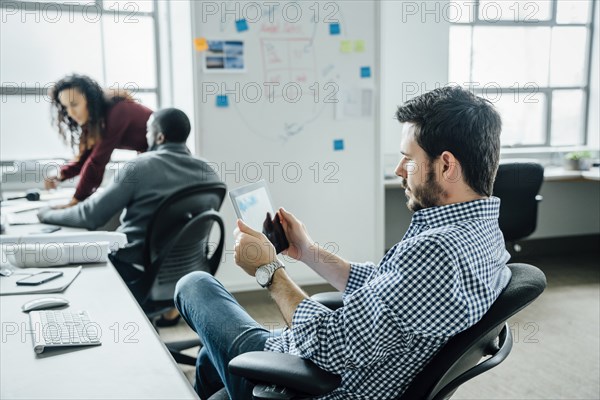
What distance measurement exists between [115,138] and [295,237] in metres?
1.64

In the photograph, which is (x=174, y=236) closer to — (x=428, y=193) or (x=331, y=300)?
(x=331, y=300)

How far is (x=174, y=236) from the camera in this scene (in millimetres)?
2223

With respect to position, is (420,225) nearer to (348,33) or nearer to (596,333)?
(596,333)

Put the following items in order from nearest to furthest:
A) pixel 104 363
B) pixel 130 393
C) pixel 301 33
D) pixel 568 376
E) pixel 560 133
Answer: pixel 130 393 < pixel 104 363 < pixel 568 376 < pixel 301 33 < pixel 560 133

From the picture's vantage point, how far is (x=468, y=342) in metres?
1.10

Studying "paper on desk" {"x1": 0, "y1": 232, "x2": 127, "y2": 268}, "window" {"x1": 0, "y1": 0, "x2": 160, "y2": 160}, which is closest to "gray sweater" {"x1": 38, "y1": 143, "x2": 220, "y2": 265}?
"paper on desk" {"x1": 0, "y1": 232, "x2": 127, "y2": 268}

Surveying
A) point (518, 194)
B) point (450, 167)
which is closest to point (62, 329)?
point (450, 167)

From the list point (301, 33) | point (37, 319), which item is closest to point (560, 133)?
point (301, 33)

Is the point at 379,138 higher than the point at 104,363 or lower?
higher

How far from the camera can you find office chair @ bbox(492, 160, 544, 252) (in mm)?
3334

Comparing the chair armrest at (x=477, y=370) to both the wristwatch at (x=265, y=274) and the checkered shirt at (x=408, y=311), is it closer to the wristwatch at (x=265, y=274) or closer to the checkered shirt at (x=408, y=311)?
the checkered shirt at (x=408, y=311)

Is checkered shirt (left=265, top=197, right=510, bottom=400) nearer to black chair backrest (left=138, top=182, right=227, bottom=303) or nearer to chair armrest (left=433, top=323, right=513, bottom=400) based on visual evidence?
chair armrest (left=433, top=323, right=513, bottom=400)

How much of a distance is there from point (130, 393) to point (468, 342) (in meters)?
0.61

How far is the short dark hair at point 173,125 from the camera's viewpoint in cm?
247
